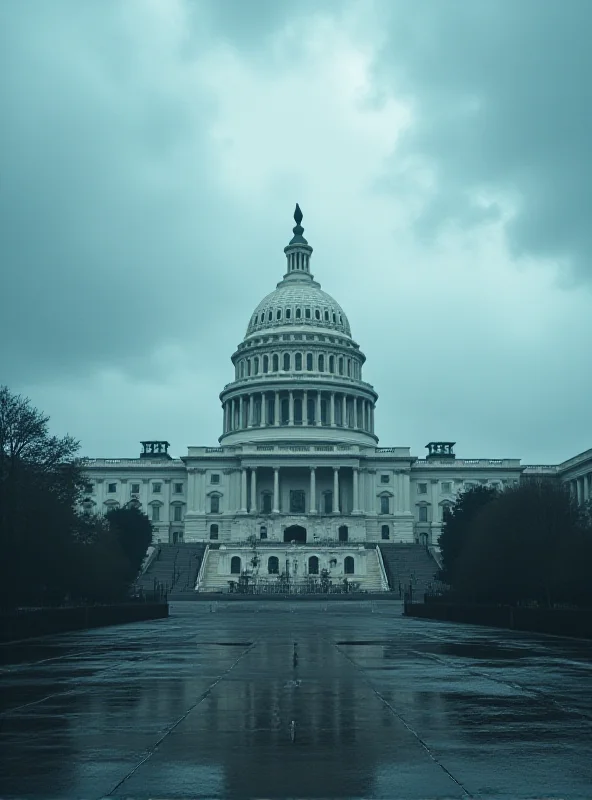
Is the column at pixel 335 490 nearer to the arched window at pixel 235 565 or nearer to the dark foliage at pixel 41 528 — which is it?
the arched window at pixel 235 565

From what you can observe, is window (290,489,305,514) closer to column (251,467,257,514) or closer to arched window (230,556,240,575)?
column (251,467,257,514)

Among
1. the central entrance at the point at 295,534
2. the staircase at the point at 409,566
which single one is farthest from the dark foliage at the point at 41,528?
the central entrance at the point at 295,534

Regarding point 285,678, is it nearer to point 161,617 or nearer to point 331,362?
point 161,617

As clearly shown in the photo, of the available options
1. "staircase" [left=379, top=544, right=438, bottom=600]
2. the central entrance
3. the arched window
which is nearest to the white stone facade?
the central entrance

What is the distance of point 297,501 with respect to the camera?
490 ft

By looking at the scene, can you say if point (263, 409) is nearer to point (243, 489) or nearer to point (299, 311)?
point (243, 489)

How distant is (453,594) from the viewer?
79062 millimetres

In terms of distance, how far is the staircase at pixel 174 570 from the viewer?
368ft

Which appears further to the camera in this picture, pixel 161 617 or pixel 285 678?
pixel 161 617

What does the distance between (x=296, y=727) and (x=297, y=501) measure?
5422 inches

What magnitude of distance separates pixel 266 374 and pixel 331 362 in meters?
11.3

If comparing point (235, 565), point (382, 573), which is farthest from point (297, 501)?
point (382, 573)

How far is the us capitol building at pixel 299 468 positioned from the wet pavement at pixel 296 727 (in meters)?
114

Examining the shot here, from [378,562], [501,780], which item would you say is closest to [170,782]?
[501,780]
